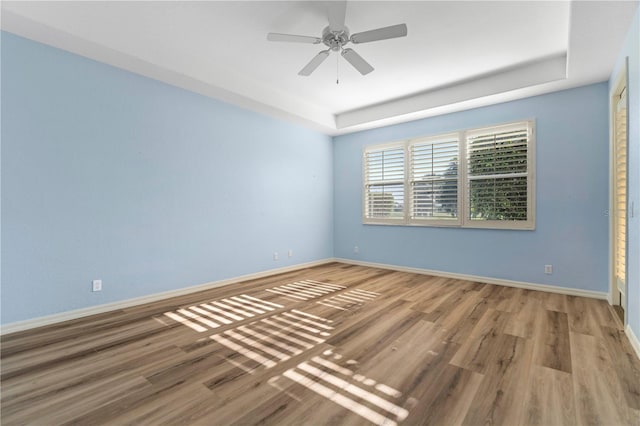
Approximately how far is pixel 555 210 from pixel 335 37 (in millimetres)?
3612

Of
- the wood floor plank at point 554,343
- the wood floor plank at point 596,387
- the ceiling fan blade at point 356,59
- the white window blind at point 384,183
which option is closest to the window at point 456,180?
the white window blind at point 384,183

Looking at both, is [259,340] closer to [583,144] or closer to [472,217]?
[472,217]

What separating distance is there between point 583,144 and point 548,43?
1.43 metres

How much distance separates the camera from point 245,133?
4598 mm

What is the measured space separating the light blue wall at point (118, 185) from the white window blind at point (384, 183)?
1.92 m

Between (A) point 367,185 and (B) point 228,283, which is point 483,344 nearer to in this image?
(B) point 228,283

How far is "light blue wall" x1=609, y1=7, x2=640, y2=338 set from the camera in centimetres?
223

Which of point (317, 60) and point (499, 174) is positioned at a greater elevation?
point (317, 60)

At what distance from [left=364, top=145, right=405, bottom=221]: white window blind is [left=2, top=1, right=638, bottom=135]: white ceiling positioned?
1.10 metres

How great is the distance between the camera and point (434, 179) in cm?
495

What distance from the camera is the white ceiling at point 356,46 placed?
2.56 meters

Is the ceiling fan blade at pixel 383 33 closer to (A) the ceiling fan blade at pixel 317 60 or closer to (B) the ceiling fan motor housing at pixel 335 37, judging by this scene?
(B) the ceiling fan motor housing at pixel 335 37

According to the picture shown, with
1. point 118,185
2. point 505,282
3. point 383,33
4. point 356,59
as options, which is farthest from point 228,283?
point 505,282

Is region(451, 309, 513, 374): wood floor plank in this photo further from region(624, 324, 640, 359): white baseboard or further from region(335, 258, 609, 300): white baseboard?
region(335, 258, 609, 300): white baseboard
